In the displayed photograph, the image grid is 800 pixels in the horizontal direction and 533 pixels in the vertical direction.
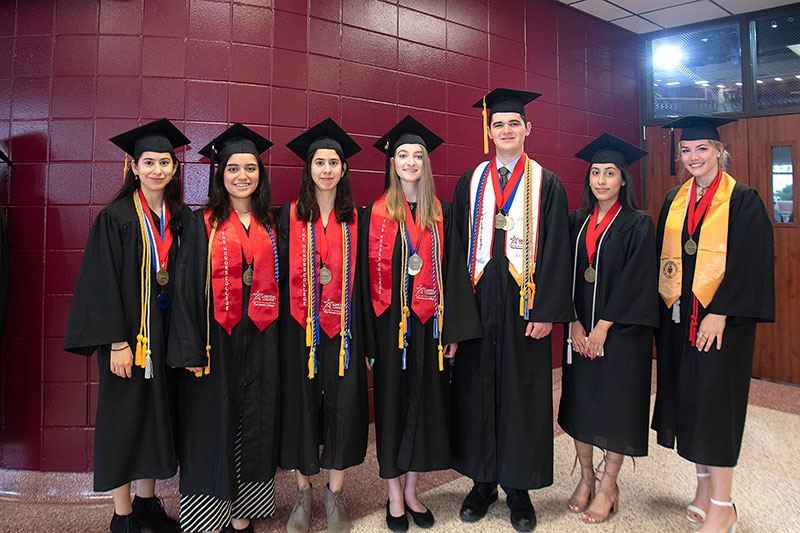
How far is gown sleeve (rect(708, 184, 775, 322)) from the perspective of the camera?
220 cm

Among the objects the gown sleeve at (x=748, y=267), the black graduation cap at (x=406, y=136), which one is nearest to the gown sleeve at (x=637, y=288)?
the gown sleeve at (x=748, y=267)

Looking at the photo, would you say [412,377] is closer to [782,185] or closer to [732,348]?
[732,348]

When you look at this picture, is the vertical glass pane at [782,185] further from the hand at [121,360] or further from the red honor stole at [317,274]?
the hand at [121,360]

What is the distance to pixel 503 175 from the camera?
2.50 metres

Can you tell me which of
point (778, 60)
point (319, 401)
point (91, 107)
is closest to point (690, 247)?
point (319, 401)

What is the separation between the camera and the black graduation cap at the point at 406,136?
7.84ft

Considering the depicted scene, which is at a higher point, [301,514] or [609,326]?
[609,326]

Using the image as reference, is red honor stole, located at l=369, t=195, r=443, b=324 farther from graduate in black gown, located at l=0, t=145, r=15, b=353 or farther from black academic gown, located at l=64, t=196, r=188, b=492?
graduate in black gown, located at l=0, t=145, r=15, b=353

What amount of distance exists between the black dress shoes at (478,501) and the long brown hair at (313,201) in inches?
57.9

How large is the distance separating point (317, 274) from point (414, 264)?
1.45ft

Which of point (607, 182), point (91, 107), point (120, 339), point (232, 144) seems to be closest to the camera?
point (120, 339)

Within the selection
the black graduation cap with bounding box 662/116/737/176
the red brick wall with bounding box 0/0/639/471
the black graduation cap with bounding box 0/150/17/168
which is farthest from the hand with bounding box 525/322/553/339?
the black graduation cap with bounding box 0/150/17/168

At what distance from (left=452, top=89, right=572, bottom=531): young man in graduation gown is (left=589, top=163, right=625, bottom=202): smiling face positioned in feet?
0.58

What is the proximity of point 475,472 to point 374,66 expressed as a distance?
103 inches
